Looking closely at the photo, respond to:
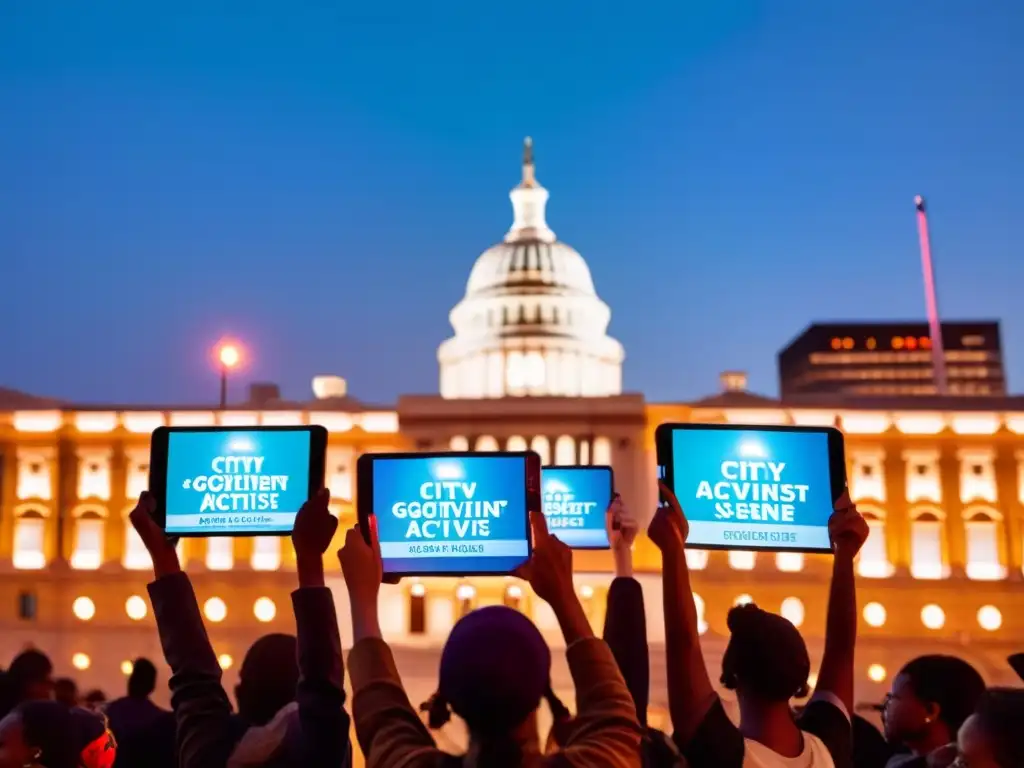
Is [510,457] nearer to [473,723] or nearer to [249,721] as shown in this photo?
[249,721]

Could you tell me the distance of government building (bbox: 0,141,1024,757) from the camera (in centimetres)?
4212

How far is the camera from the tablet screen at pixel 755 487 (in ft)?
19.6

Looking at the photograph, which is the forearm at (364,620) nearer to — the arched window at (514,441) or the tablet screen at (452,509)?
the tablet screen at (452,509)

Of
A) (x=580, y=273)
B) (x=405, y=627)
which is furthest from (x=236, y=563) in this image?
(x=580, y=273)

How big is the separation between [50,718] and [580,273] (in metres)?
68.3

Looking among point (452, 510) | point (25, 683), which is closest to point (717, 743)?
point (452, 510)

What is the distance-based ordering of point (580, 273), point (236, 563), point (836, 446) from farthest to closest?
point (580, 273), point (236, 563), point (836, 446)

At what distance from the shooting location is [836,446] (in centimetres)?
582

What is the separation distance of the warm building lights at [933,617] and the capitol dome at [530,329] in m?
25.3

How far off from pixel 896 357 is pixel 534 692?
126m

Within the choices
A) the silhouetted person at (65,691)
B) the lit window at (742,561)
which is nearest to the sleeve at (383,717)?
the silhouetted person at (65,691)

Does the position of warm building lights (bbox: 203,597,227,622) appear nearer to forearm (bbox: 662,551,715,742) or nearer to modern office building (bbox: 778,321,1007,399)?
forearm (bbox: 662,551,715,742)

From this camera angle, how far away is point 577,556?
132 ft

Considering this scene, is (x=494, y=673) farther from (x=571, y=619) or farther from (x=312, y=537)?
(x=312, y=537)
